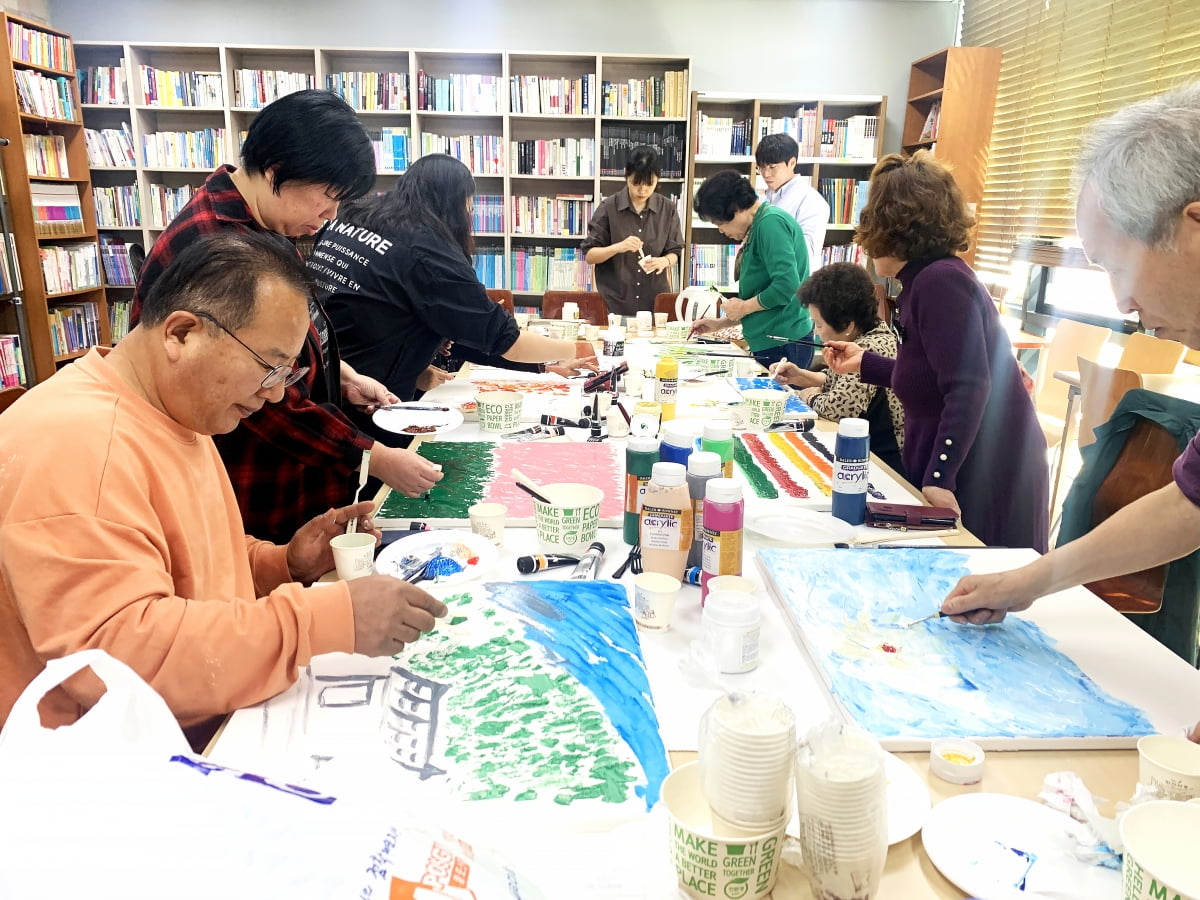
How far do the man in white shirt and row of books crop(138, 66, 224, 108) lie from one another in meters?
3.77

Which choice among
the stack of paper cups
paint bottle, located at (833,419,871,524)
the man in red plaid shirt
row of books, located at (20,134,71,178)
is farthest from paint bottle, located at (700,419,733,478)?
row of books, located at (20,134,71,178)

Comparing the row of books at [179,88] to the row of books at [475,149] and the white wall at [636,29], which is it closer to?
the white wall at [636,29]

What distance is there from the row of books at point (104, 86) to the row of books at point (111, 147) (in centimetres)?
19

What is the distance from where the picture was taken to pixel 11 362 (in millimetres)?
4883

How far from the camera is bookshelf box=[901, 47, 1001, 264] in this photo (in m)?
5.48

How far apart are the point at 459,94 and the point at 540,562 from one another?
5197 mm

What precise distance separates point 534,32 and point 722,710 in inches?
243

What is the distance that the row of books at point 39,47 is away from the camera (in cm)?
494

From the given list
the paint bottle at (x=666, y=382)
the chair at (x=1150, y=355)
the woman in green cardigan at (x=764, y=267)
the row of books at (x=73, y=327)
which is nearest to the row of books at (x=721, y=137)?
the woman in green cardigan at (x=764, y=267)

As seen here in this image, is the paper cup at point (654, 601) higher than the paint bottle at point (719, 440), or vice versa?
the paint bottle at point (719, 440)

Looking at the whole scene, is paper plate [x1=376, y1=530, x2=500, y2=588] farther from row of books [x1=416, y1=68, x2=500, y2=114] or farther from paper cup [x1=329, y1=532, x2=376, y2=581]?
row of books [x1=416, y1=68, x2=500, y2=114]

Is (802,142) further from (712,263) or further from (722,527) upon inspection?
(722,527)

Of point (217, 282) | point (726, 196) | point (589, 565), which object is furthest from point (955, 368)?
point (726, 196)

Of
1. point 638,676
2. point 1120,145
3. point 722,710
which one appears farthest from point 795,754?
point 1120,145
